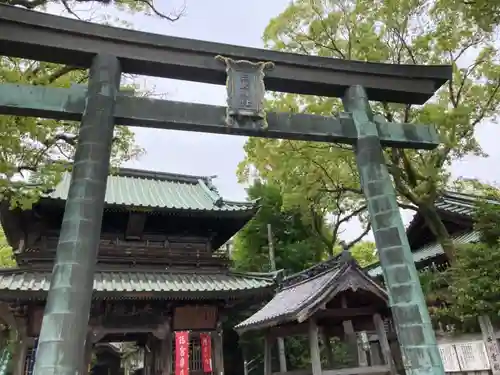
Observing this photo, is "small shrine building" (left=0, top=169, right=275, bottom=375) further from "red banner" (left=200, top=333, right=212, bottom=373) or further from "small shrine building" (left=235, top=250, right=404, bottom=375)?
"small shrine building" (left=235, top=250, right=404, bottom=375)

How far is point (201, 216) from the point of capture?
12.8 metres

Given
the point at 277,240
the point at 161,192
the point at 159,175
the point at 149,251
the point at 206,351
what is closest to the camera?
the point at 206,351

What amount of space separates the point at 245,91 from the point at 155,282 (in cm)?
714

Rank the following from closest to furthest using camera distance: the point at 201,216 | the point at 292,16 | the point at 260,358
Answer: the point at 201,216
the point at 292,16
the point at 260,358

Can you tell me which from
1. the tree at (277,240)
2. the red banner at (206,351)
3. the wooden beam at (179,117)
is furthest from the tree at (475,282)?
the tree at (277,240)

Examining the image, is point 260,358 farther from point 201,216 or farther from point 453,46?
point 453,46

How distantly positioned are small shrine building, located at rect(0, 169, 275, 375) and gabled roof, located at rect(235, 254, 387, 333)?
1220mm

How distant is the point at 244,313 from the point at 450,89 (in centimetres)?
1158

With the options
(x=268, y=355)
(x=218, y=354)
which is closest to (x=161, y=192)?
(x=218, y=354)

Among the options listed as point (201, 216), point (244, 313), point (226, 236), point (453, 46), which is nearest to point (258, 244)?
point (244, 313)

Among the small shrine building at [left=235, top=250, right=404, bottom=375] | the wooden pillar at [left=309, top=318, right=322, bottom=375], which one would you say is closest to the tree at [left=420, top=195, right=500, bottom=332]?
the small shrine building at [left=235, top=250, right=404, bottom=375]

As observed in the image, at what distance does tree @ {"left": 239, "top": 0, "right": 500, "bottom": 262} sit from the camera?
12.8m

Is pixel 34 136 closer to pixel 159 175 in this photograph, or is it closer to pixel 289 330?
pixel 289 330

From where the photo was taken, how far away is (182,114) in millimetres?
5230
